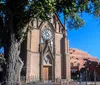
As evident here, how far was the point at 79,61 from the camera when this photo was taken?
64.4 m

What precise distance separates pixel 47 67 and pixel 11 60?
2627cm

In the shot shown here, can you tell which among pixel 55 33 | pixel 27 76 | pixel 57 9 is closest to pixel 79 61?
pixel 55 33

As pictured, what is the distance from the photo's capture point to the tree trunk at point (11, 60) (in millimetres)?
14594

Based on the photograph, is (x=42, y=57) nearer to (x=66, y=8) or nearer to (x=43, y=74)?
(x=43, y=74)

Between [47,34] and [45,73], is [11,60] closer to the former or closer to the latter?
[45,73]

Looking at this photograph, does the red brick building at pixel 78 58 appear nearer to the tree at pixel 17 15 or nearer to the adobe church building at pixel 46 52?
the adobe church building at pixel 46 52

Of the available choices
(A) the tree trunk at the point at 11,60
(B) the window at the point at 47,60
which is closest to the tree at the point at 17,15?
(A) the tree trunk at the point at 11,60

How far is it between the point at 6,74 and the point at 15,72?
2.08ft

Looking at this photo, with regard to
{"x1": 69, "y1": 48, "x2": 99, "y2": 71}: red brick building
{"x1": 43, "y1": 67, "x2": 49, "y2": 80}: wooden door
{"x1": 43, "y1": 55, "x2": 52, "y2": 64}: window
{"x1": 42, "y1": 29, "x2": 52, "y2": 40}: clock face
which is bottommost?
{"x1": 43, "y1": 67, "x2": 49, "y2": 80}: wooden door

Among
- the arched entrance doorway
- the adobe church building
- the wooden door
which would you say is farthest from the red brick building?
the wooden door

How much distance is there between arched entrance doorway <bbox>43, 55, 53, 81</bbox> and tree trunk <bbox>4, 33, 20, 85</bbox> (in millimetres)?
25167

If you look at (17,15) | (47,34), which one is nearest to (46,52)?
(47,34)

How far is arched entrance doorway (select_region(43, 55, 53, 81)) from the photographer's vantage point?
4049 cm

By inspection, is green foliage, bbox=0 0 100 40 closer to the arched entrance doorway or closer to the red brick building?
the arched entrance doorway
